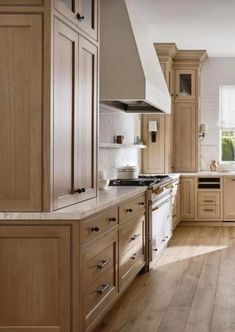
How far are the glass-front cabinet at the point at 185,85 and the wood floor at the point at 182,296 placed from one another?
303 cm

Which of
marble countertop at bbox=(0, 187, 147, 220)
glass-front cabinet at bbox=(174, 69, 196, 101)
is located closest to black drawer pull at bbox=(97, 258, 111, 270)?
marble countertop at bbox=(0, 187, 147, 220)

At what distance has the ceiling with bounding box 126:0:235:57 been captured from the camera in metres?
6.48

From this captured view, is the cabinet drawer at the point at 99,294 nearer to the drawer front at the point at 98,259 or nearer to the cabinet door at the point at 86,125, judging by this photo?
the drawer front at the point at 98,259

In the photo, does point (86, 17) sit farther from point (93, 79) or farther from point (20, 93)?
point (20, 93)

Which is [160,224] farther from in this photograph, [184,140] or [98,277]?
[184,140]

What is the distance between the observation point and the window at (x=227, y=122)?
10.1 metres

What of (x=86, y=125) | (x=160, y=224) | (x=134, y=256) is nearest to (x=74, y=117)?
(x=86, y=125)

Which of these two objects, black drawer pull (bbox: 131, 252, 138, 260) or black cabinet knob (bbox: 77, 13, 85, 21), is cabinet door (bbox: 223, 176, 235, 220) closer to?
black drawer pull (bbox: 131, 252, 138, 260)

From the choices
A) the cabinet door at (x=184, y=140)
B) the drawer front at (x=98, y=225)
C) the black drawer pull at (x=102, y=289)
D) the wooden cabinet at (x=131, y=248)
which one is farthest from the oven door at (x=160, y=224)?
the cabinet door at (x=184, y=140)

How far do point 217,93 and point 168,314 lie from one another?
629cm

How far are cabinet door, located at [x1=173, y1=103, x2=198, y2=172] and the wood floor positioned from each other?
2.54 m

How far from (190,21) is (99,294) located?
14.3ft

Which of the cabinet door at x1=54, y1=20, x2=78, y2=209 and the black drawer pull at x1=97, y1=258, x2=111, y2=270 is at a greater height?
the cabinet door at x1=54, y1=20, x2=78, y2=209

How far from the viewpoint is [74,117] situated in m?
3.89
